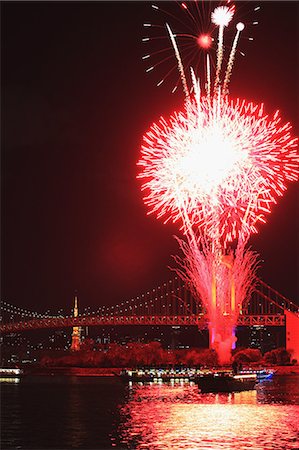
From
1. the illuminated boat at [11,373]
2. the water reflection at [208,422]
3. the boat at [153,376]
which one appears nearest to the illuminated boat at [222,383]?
the water reflection at [208,422]

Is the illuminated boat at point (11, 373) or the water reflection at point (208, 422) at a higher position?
the illuminated boat at point (11, 373)

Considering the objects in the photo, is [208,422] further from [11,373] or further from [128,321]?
[11,373]

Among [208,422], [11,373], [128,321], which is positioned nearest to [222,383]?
[208,422]

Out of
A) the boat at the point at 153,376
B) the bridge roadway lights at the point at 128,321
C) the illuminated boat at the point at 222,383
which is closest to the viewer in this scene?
the illuminated boat at the point at 222,383

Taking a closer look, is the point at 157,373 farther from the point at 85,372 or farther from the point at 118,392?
the point at 85,372

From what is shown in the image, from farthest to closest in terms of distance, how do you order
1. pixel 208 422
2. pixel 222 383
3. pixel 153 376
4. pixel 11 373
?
pixel 11 373 → pixel 153 376 → pixel 222 383 → pixel 208 422

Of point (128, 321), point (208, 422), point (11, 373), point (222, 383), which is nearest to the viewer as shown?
point (208, 422)

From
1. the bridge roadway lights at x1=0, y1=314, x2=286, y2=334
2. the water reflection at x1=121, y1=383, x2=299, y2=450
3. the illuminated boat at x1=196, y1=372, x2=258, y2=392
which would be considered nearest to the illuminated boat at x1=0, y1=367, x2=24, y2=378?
the bridge roadway lights at x1=0, y1=314, x2=286, y2=334

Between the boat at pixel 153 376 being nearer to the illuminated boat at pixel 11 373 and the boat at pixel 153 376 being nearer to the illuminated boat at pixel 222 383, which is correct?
the illuminated boat at pixel 222 383
